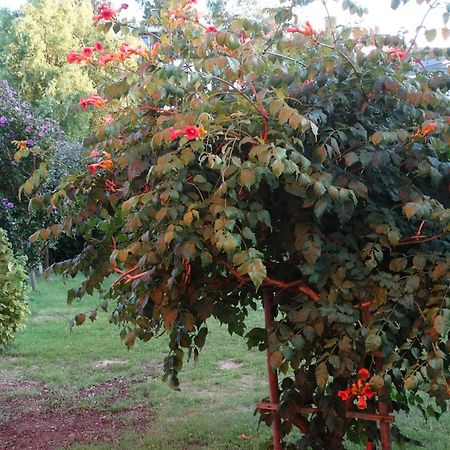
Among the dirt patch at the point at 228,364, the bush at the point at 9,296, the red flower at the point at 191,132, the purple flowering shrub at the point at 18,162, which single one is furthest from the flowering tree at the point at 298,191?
the purple flowering shrub at the point at 18,162

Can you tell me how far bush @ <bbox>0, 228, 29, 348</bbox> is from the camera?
240 inches

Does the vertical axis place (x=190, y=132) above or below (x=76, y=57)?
below

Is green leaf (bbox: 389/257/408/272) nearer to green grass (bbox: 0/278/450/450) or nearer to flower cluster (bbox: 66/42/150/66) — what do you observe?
flower cluster (bbox: 66/42/150/66)

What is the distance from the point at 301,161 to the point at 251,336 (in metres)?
0.93

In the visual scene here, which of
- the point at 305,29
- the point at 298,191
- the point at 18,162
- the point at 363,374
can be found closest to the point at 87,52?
the point at 305,29

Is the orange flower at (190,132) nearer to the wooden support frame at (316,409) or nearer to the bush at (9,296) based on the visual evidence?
the wooden support frame at (316,409)

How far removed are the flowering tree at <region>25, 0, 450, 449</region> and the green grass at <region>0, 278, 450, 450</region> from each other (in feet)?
5.53

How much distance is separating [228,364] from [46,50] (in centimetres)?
1380

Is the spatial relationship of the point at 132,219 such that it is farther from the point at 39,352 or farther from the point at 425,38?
the point at 39,352

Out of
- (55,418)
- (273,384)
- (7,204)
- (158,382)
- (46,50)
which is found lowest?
(55,418)

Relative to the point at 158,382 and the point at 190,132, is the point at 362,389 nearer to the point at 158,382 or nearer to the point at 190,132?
the point at 190,132

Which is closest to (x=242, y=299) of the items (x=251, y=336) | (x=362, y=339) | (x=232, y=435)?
(x=251, y=336)

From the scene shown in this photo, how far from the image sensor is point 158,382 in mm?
5203

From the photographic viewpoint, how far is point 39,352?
6.43m
